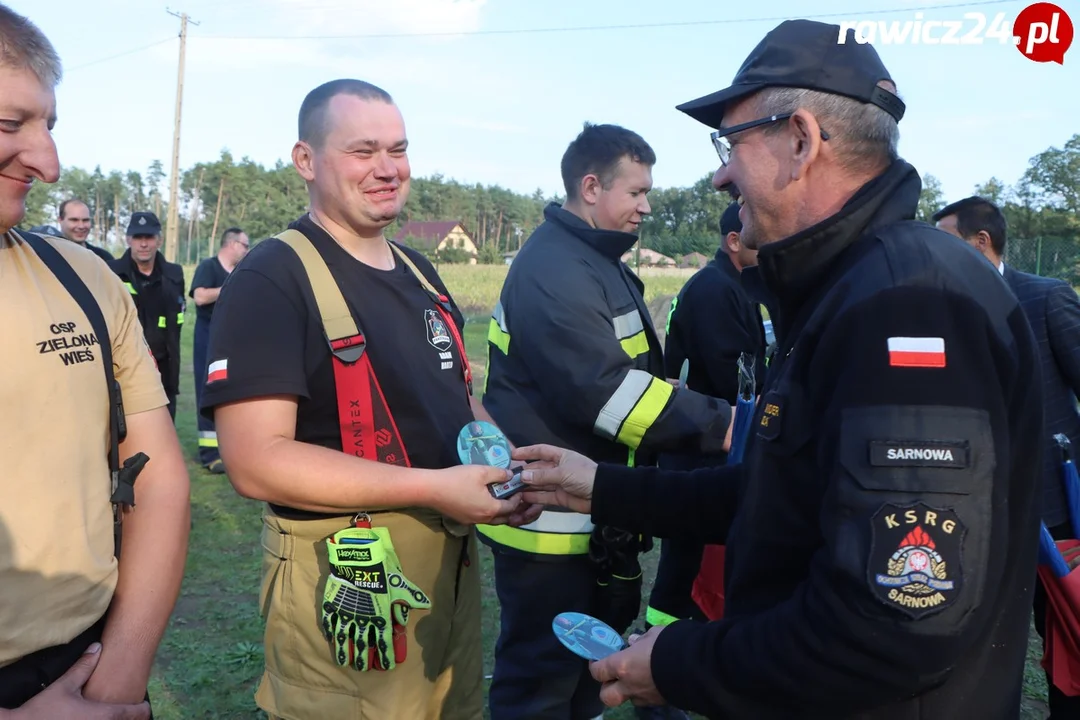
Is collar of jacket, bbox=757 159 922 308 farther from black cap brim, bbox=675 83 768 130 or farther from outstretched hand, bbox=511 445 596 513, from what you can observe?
outstretched hand, bbox=511 445 596 513

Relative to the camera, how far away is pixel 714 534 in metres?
2.30

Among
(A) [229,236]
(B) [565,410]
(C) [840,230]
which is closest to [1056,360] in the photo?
(B) [565,410]

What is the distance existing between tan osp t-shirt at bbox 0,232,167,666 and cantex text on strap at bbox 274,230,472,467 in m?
0.60

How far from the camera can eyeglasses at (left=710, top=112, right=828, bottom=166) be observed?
5.65 feet

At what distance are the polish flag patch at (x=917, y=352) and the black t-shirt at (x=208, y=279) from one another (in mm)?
8275

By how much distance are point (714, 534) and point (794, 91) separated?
1247mm

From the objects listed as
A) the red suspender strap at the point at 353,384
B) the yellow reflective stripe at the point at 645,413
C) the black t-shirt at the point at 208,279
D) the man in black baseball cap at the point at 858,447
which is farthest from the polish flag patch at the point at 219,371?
the black t-shirt at the point at 208,279

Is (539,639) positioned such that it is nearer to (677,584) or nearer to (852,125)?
(677,584)

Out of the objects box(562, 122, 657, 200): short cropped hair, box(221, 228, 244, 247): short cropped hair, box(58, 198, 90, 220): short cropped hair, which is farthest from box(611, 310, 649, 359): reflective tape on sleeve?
box(58, 198, 90, 220): short cropped hair

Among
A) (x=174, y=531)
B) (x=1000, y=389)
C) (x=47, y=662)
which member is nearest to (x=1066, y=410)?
(x=1000, y=389)

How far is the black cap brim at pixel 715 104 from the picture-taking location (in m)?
1.77

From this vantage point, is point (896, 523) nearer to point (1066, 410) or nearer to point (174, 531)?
point (174, 531)

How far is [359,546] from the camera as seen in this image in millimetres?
2219

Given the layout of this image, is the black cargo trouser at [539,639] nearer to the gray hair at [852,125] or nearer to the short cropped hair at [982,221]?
the gray hair at [852,125]
